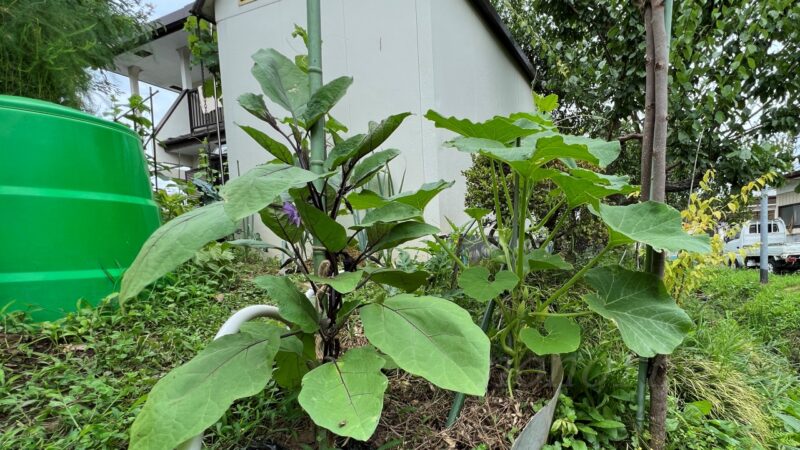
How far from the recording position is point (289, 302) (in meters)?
0.71

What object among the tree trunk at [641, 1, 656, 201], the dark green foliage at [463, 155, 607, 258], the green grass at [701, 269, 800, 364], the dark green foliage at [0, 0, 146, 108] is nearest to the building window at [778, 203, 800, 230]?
the green grass at [701, 269, 800, 364]

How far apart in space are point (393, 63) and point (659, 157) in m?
3.03

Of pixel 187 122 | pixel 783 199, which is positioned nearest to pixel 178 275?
pixel 187 122

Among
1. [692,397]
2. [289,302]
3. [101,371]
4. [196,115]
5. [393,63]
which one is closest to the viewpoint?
[289,302]

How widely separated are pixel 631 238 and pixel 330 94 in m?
0.74

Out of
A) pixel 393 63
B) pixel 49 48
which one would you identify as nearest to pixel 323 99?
pixel 49 48

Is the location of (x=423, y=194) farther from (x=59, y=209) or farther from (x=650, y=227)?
(x=59, y=209)

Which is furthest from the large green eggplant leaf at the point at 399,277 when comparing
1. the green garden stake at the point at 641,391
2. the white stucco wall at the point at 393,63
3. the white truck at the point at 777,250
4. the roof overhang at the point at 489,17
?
the white truck at the point at 777,250

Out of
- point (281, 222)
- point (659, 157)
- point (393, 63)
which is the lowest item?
point (281, 222)

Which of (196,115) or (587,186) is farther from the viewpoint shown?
(196,115)

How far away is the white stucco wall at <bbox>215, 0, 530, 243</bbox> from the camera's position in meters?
3.45

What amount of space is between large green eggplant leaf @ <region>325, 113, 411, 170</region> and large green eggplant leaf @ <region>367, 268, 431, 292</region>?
24 cm

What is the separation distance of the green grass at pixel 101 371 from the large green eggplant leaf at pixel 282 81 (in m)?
0.77

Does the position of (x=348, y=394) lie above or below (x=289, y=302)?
below
